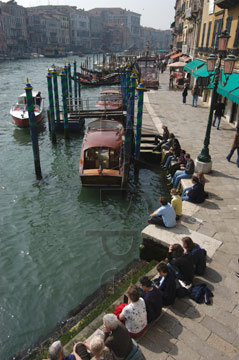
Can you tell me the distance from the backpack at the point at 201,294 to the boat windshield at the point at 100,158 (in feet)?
22.6

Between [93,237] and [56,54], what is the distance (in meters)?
127

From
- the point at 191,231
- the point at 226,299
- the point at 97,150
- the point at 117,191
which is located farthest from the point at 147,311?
the point at 97,150

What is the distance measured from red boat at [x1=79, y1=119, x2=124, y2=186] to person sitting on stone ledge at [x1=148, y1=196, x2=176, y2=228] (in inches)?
152

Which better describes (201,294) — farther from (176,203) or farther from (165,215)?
(176,203)

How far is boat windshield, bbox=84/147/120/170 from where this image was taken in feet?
38.8

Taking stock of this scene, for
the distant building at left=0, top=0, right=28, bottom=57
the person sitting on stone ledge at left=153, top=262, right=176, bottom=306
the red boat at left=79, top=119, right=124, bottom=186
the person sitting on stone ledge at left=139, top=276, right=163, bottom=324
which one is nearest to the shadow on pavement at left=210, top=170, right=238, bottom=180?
the red boat at left=79, top=119, right=124, bottom=186

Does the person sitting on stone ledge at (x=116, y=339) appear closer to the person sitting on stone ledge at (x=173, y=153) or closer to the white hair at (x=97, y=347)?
the white hair at (x=97, y=347)

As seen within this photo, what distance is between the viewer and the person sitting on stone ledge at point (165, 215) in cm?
732

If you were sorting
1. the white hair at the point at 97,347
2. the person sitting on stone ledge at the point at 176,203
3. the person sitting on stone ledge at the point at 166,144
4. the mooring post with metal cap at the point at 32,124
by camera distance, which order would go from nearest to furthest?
the white hair at the point at 97,347 → the person sitting on stone ledge at the point at 176,203 → the mooring post with metal cap at the point at 32,124 → the person sitting on stone ledge at the point at 166,144

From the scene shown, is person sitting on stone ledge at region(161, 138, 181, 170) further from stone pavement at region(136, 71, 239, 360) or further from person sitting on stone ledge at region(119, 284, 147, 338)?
person sitting on stone ledge at region(119, 284, 147, 338)

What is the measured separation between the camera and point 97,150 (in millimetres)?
11867

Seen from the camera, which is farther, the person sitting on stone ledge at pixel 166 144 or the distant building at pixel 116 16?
the distant building at pixel 116 16

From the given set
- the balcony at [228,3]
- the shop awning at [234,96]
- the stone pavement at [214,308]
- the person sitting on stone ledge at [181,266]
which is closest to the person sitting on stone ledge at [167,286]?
the stone pavement at [214,308]

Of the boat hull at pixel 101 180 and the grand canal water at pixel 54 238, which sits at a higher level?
the boat hull at pixel 101 180
